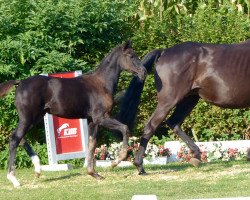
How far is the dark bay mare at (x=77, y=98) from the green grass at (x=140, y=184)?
0.36 meters

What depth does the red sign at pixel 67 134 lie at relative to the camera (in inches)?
571

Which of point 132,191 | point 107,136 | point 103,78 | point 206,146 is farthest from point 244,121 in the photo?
point 132,191

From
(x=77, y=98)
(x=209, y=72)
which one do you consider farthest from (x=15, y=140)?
(x=209, y=72)

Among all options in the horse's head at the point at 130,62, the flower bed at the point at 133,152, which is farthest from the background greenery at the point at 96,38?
the horse's head at the point at 130,62

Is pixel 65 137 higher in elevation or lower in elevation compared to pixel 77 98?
lower

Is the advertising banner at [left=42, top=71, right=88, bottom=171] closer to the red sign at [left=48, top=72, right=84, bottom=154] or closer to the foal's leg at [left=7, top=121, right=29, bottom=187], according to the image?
the red sign at [left=48, top=72, right=84, bottom=154]

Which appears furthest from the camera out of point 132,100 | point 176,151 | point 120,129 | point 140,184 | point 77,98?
point 176,151

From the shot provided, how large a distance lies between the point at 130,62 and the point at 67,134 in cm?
318

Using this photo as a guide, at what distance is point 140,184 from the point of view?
10.9 meters

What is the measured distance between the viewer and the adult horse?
39.5ft

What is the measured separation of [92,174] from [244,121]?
5.36m

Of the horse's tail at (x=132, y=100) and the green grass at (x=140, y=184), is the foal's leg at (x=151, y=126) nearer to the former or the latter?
the green grass at (x=140, y=184)

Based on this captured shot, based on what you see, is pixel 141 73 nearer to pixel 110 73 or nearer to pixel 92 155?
pixel 110 73

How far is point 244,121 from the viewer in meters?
16.2
